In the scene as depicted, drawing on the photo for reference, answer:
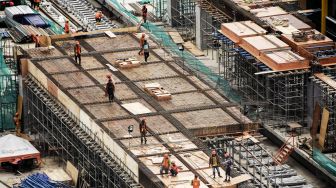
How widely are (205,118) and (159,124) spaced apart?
3.78 meters

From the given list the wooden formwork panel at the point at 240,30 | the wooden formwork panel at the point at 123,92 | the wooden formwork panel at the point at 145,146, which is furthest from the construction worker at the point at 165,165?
the wooden formwork panel at the point at 240,30

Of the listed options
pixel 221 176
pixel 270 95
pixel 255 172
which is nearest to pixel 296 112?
pixel 270 95

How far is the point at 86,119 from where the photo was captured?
564 feet

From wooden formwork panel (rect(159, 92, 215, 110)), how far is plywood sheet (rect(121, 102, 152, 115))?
66.7 inches

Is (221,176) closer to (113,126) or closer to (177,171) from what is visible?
(177,171)

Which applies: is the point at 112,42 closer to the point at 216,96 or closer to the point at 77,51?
the point at 77,51

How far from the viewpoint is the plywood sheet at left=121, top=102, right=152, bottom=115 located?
173 m

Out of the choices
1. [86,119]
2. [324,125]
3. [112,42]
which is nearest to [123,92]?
[86,119]

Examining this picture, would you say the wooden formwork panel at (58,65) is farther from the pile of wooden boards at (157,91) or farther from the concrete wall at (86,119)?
the pile of wooden boards at (157,91)

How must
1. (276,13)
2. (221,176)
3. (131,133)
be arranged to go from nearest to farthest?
1. (221,176)
2. (131,133)
3. (276,13)

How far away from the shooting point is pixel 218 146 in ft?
553

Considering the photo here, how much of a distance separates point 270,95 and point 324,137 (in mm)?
8339

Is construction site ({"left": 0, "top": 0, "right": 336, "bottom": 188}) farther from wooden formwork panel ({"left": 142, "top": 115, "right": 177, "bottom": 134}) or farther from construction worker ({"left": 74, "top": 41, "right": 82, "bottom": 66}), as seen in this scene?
construction worker ({"left": 74, "top": 41, "right": 82, "bottom": 66})

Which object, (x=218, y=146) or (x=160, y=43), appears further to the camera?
(x=160, y=43)
